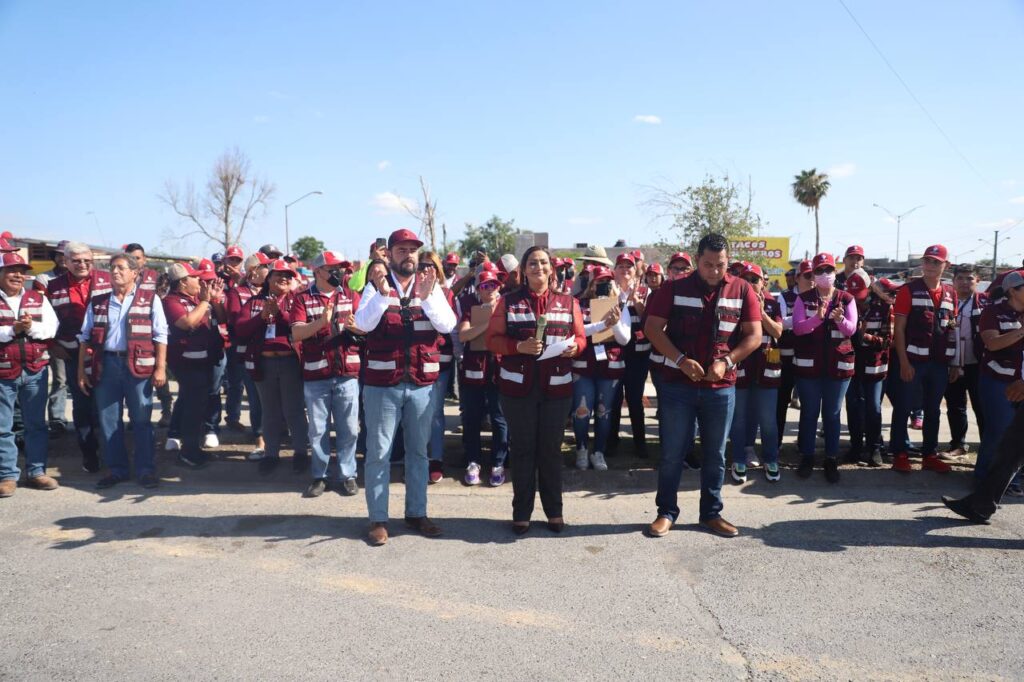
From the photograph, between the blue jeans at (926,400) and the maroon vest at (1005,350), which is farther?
the blue jeans at (926,400)

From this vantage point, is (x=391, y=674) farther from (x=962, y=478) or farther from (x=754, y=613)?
(x=962, y=478)

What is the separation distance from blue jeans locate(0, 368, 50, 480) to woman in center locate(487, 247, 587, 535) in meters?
4.45

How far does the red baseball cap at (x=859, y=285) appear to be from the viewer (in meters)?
6.90

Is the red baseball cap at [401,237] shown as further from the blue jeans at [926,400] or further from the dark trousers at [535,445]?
the blue jeans at [926,400]

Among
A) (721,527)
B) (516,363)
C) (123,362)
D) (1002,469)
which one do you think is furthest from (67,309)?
(1002,469)

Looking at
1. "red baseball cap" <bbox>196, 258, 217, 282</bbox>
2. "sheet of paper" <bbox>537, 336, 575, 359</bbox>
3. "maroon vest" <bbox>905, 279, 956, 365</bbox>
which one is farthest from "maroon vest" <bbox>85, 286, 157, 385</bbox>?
"maroon vest" <bbox>905, 279, 956, 365</bbox>

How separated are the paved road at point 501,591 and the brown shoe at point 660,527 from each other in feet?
0.30

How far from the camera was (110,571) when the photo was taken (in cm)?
434

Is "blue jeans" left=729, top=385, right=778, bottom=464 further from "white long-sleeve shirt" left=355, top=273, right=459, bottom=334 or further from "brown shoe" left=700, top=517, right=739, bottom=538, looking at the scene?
"white long-sleeve shirt" left=355, top=273, right=459, bottom=334

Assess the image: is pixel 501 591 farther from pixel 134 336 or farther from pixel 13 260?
pixel 13 260

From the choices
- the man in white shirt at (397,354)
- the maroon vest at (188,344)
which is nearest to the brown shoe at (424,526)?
the man in white shirt at (397,354)

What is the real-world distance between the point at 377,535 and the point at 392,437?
27.9 inches

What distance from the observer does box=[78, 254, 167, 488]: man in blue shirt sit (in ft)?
20.2

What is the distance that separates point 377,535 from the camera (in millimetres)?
4828
